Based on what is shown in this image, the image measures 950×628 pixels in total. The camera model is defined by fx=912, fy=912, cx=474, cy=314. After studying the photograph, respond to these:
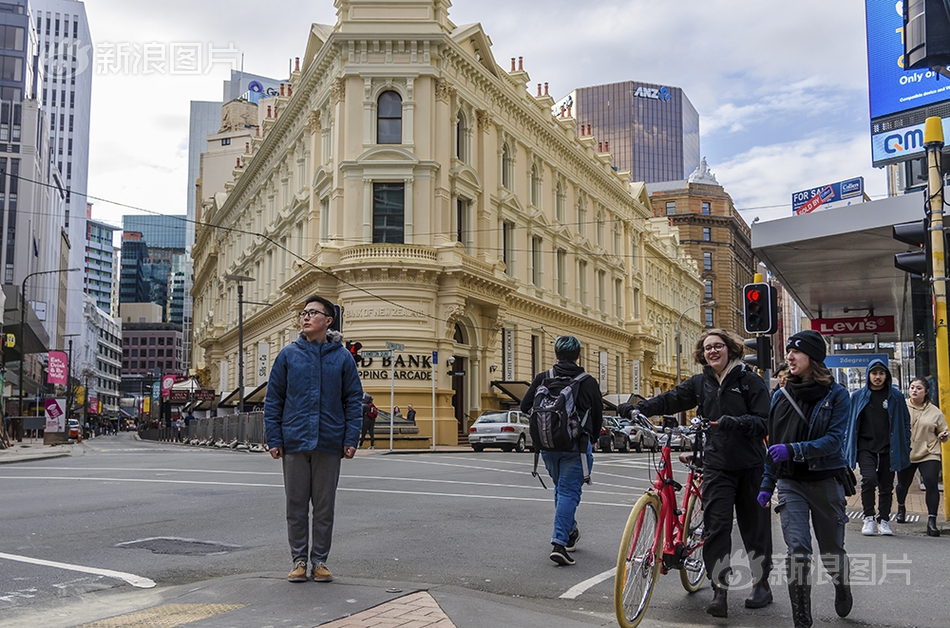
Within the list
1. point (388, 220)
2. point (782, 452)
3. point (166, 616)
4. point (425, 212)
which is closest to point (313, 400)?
point (166, 616)

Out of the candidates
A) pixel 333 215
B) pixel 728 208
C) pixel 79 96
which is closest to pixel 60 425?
pixel 333 215

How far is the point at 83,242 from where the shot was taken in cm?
15762

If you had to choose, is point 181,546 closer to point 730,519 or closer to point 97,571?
point 97,571

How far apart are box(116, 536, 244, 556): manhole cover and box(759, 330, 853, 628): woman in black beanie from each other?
463 centimetres

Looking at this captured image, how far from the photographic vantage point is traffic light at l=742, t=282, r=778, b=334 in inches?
521

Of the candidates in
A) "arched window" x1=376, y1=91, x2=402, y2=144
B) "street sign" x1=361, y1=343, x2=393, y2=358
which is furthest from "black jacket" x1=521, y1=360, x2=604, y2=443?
"arched window" x1=376, y1=91, x2=402, y2=144

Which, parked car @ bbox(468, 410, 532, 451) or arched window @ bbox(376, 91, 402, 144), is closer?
parked car @ bbox(468, 410, 532, 451)

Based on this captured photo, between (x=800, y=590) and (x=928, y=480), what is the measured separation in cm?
562

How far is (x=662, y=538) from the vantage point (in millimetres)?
5574

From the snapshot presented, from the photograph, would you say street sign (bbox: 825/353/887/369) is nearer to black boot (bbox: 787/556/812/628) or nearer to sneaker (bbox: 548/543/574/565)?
sneaker (bbox: 548/543/574/565)

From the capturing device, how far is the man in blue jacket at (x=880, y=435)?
980cm

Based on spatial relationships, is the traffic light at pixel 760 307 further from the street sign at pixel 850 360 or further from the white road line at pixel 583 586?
the street sign at pixel 850 360

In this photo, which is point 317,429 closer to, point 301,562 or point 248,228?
point 301,562

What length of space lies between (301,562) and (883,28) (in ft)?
82.8
